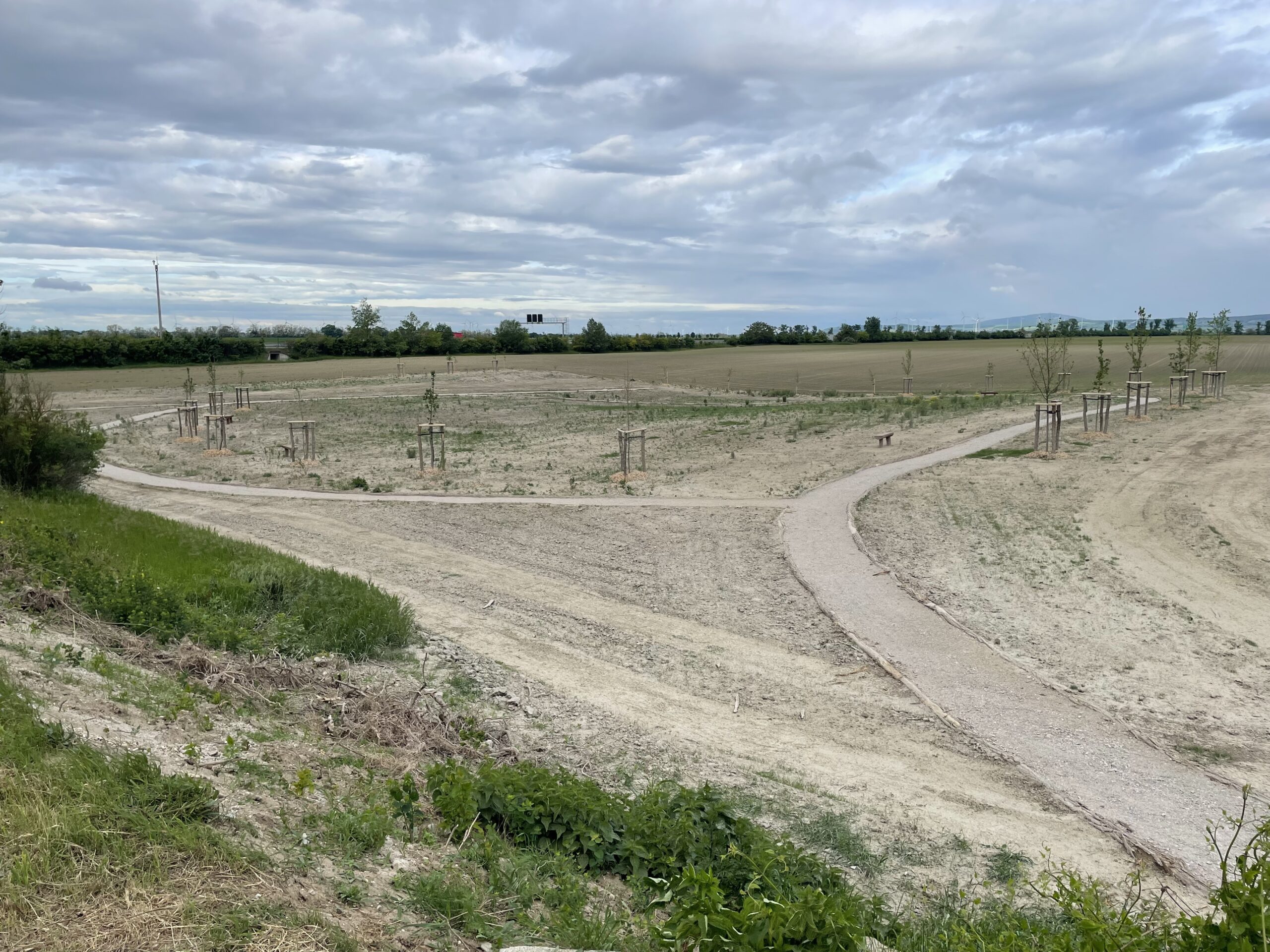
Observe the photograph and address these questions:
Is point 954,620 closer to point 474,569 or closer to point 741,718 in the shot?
point 741,718

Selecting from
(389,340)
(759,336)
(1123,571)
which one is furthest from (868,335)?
(1123,571)

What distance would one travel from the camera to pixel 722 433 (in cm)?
3619

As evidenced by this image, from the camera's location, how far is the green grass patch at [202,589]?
10.4 meters

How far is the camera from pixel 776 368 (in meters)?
88.2

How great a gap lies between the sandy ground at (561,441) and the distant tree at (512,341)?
62.5 m

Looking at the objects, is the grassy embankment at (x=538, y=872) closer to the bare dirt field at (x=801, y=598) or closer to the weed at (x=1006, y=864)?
the weed at (x=1006, y=864)

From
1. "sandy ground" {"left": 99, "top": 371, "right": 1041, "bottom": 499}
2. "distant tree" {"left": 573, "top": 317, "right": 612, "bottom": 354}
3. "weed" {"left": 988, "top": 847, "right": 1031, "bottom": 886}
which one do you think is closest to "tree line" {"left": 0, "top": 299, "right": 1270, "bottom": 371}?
"distant tree" {"left": 573, "top": 317, "right": 612, "bottom": 354}

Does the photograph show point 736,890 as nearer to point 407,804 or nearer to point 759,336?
point 407,804

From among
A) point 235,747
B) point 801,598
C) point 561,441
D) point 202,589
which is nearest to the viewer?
point 235,747

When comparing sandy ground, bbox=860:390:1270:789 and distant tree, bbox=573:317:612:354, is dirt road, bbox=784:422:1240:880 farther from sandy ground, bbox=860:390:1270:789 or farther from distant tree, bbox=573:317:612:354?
distant tree, bbox=573:317:612:354

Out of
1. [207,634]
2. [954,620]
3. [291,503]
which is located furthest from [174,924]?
[291,503]

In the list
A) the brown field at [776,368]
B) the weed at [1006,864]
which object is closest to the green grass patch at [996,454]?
the weed at [1006,864]

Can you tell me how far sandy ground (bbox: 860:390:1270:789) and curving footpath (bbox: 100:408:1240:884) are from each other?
1.59ft

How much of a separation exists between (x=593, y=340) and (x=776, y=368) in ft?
143
